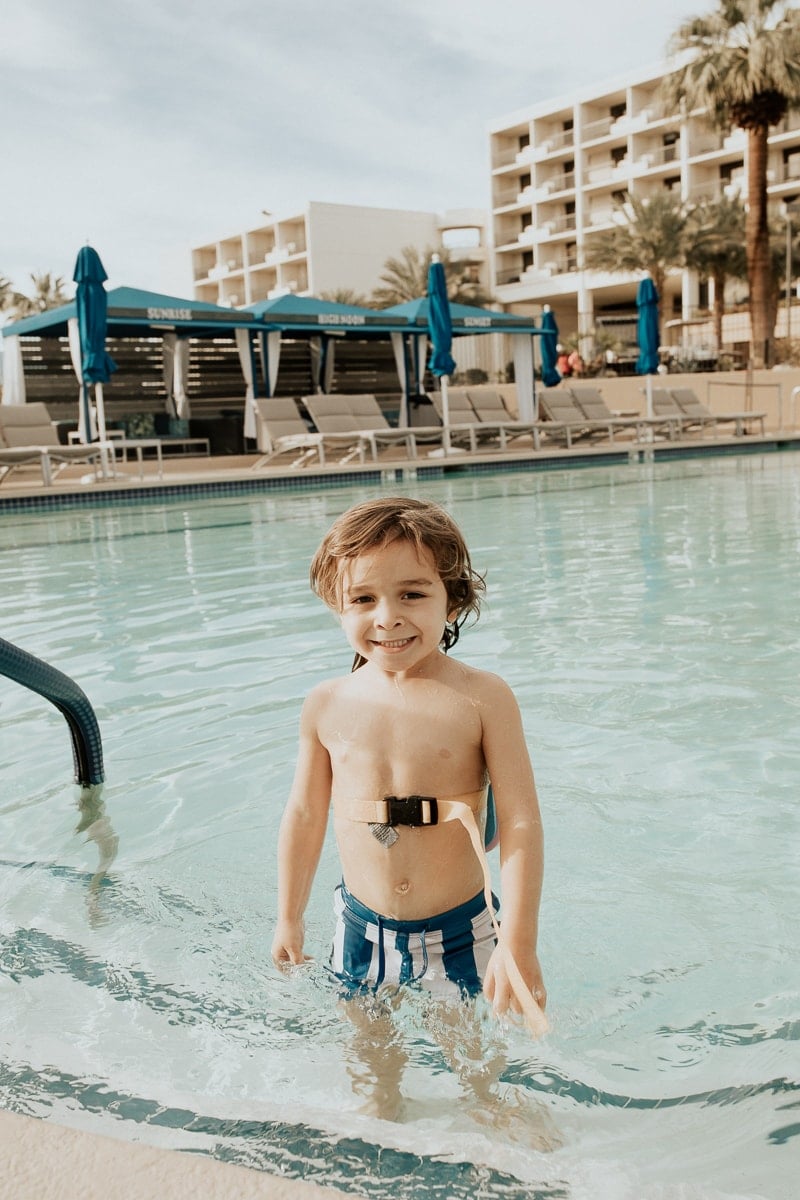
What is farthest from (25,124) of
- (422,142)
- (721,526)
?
(721,526)

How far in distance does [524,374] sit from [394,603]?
69.3 ft

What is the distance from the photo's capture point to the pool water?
1.58 meters

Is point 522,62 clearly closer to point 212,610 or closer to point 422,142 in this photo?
point 422,142

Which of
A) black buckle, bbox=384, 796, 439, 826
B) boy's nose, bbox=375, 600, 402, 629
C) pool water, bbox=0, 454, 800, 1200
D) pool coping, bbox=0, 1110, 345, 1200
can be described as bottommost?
pool water, bbox=0, 454, 800, 1200

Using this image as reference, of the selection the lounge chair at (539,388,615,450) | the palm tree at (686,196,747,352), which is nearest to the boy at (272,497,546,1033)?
the lounge chair at (539,388,615,450)

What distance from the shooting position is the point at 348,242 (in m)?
56.4

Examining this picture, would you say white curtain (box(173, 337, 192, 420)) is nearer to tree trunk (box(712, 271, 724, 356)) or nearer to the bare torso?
the bare torso

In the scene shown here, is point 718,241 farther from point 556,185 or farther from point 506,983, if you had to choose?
point 506,983

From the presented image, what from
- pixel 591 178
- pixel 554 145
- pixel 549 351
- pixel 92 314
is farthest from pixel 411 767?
pixel 554 145

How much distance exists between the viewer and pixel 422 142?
4853 cm

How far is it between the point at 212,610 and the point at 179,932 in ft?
13.2

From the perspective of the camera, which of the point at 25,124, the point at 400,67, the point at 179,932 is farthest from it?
the point at 400,67

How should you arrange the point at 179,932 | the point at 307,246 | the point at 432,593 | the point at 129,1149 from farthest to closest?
the point at 307,246 < the point at 179,932 < the point at 432,593 < the point at 129,1149

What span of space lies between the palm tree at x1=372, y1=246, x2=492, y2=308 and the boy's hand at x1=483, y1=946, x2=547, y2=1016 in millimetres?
49966
